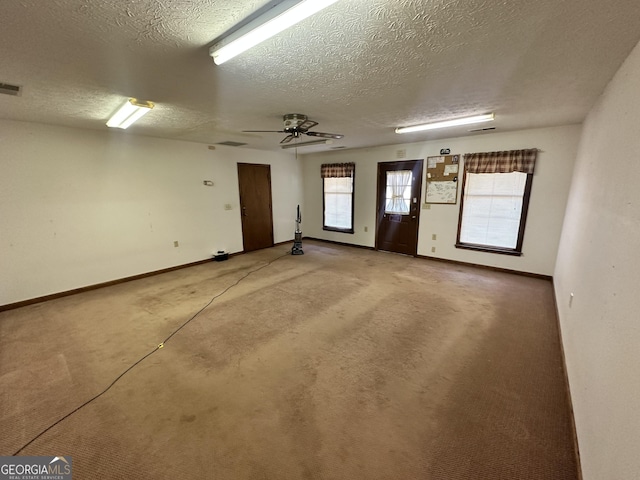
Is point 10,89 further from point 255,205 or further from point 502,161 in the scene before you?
point 502,161

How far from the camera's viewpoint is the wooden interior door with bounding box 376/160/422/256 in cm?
522

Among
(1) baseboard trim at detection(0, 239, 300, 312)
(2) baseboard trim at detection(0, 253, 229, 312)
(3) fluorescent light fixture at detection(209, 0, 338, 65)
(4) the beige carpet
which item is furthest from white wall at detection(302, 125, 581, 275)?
(3) fluorescent light fixture at detection(209, 0, 338, 65)

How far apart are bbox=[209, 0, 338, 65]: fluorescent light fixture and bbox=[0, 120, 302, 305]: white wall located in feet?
11.1

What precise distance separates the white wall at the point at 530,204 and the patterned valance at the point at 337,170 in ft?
0.39

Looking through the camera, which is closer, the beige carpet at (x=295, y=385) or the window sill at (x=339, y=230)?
the beige carpet at (x=295, y=385)

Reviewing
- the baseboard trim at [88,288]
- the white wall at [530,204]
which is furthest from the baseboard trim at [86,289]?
the white wall at [530,204]

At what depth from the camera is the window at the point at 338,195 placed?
Answer: 6242mm

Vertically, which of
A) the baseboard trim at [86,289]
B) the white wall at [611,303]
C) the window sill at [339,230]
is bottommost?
the baseboard trim at [86,289]

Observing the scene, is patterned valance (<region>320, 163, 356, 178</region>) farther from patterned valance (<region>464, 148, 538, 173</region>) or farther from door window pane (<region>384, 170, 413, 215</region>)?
patterned valance (<region>464, 148, 538, 173</region>)

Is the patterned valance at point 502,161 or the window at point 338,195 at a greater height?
the patterned valance at point 502,161

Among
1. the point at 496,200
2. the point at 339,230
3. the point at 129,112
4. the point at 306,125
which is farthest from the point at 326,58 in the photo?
the point at 339,230

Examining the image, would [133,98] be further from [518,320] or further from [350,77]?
[518,320]

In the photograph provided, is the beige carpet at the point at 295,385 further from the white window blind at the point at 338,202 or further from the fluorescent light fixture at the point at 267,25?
the white window blind at the point at 338,202

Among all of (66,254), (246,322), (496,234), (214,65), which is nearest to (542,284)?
(496,234)
